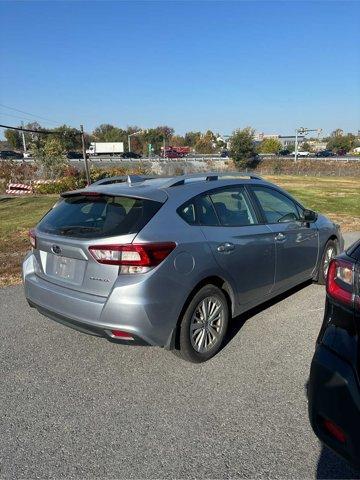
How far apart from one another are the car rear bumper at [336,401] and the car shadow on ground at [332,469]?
1.35ft

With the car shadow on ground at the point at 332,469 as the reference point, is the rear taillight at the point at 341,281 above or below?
above

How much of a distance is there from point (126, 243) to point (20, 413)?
55.7 inches

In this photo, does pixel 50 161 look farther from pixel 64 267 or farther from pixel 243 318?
pixel 64 267

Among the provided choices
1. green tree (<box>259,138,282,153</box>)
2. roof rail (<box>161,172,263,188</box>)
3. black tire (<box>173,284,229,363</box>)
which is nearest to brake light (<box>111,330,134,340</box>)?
black tire (<box>173,284,229,363</box>)

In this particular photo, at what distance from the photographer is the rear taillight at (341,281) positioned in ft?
7.00

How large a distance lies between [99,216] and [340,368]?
223 cm

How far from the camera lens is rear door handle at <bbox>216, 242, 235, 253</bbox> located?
143 inches

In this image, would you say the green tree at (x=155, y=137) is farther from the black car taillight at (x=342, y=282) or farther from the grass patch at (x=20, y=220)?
the black car taillight at (x=342, y=282)

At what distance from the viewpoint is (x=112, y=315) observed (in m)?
3.13

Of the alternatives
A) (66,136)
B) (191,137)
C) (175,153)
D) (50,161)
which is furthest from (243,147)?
(191,137)

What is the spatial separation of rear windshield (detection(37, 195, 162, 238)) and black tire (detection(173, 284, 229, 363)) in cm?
81

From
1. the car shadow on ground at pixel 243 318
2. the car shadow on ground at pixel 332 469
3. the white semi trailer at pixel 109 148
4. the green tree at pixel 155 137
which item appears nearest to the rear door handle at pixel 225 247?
the car shadow on ground at pixel 243 318

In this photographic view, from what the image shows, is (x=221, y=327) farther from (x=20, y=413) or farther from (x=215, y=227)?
(x=20, y=413)

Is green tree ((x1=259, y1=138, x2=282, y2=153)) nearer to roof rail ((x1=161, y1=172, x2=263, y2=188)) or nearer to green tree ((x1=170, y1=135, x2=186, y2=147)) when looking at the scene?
green tree ((x1=170, y1=135, x2=186, y2=147))
